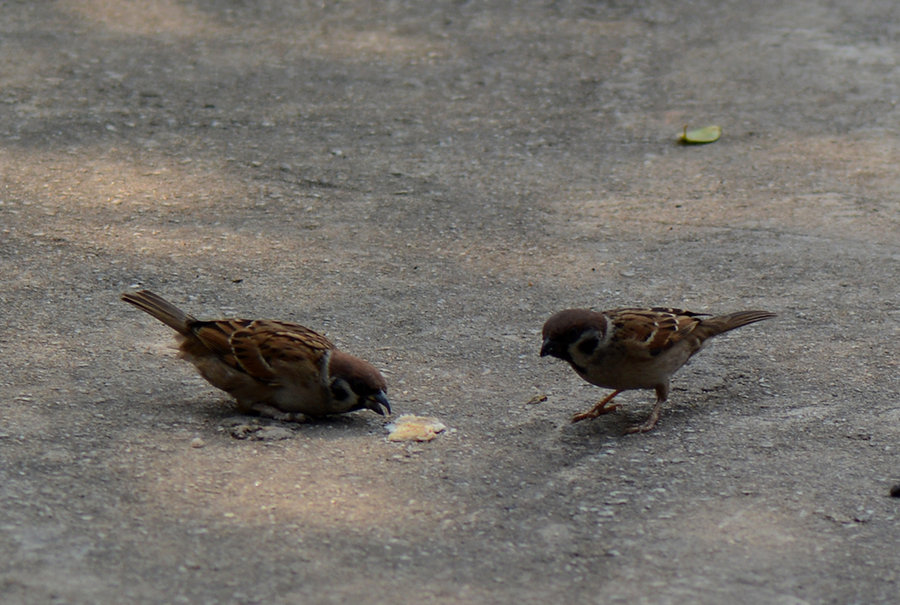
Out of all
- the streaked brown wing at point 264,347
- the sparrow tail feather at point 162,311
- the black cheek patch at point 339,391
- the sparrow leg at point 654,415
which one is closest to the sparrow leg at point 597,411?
the sparrow leg at point 654,415

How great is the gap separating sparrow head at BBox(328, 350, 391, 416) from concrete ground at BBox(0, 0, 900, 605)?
0.14 m

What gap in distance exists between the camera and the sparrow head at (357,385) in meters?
4.66

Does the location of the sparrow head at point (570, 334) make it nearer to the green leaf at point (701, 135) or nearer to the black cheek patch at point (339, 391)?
the black cheek patch at point (339, 391)

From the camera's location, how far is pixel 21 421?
4.57 m

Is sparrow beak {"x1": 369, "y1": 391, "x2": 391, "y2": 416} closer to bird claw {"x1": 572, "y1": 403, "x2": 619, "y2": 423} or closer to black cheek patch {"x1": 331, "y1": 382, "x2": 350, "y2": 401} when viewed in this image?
black cheek patch {"x1": 331, "y1": 382, "x2": 350, "y2": 401}

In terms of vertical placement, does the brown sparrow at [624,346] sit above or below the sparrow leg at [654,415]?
above

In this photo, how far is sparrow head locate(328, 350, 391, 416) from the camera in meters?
4.66

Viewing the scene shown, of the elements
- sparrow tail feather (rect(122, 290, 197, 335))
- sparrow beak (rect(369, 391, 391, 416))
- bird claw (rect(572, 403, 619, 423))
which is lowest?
bird claw (rect(572, 403, 619, 423))

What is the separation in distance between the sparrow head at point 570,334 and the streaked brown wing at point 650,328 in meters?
0.14

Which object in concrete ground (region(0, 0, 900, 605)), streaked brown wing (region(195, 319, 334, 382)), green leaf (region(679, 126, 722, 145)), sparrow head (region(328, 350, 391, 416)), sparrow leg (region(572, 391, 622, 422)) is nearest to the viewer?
concrete ground (region(0, 0, 900, 605))

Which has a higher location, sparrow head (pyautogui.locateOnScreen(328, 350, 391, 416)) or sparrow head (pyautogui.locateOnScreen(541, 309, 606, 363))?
sparrow head (pyautogui.locateOnScreen(541, 309, 606, 363))

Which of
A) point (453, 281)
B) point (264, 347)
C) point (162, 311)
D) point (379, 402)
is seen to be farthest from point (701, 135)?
point (162, 311)

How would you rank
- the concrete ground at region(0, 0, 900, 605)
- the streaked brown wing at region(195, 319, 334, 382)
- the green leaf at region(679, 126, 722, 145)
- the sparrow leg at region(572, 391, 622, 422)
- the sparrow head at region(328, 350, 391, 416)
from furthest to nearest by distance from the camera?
1. the green leaf at region(679, 126, 722, 145)
2. the sparrow leg at region(572, 391, 622, 422)
3. the streaked brown wing at region(195, 319, 334, 382)
4. the sparrow head at region(328, 350, 391, 416)
5. the concrete ground at region(0, 0, 900, 605)

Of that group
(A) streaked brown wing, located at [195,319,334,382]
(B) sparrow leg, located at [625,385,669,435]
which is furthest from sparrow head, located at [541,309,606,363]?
(A) streaked brown wing, located at [195,319,334,382]
